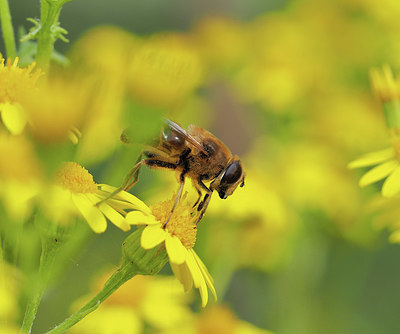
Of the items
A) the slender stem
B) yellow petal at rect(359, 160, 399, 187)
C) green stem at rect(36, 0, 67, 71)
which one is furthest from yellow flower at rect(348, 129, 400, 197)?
green stem at rect(36, 0, 67, 71)

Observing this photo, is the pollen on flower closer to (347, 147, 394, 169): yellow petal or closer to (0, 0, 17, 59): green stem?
(0, 0, 17, 59): green stem

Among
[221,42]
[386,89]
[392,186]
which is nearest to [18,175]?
[392,186]

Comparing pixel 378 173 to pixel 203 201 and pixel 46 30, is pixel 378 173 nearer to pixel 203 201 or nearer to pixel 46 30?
pixel 203 201

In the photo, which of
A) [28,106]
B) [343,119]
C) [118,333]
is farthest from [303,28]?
[28,106]

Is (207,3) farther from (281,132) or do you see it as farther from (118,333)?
(118,333)

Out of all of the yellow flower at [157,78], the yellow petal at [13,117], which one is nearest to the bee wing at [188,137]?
the yellow petal at [13,117]

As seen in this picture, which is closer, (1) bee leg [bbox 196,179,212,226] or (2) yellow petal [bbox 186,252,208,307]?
(2) yellow petal [bbox 186,252,208,307]
